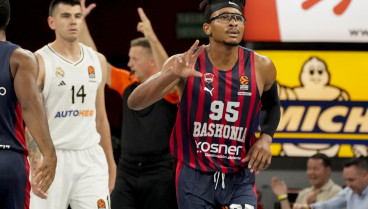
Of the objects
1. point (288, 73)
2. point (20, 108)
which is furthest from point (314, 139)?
point (20, 108)

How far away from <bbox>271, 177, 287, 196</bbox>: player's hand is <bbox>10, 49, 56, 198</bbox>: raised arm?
13.2ft

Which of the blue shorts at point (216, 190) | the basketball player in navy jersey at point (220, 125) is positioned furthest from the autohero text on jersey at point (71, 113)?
the blue shorts at point (216, 190)

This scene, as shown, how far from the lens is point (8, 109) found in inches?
155

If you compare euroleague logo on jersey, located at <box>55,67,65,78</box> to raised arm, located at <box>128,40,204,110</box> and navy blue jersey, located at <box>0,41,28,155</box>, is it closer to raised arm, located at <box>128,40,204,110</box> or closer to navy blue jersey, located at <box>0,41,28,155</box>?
raised arm, located at <box>128,40,204,110</box>

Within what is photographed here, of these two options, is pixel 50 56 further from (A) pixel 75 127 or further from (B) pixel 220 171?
(B) pixel 220 171

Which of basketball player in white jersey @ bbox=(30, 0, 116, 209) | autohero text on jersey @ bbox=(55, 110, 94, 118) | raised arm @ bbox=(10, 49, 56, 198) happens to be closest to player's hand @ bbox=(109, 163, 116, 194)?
basketball player in white jersey @ bbox=(30, 0, 116, 209)

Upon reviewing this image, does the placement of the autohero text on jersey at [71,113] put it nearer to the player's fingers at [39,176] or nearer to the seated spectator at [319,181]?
the player's fingers at [39,176]

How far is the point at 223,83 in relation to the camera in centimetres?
468

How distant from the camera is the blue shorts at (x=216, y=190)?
181 inches

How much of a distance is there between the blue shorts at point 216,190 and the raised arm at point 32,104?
3.15 ft

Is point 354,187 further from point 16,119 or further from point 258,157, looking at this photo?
point 16,119

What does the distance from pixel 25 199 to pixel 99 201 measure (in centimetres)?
133

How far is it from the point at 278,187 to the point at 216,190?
320 centimetres

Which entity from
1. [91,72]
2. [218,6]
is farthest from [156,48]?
[218,6]
